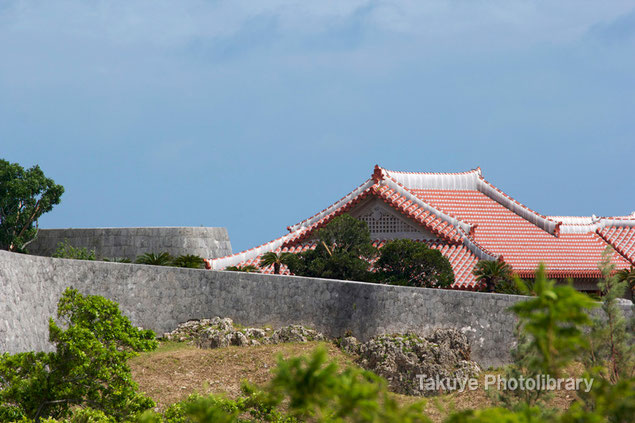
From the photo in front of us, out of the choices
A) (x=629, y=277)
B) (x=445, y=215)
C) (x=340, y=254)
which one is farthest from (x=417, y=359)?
(x=629, y=277)

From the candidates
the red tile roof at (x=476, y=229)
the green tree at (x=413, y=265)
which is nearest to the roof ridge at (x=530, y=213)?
the red tile roof at (x=476, y=229)

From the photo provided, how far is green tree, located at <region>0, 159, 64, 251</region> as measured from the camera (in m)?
46.7

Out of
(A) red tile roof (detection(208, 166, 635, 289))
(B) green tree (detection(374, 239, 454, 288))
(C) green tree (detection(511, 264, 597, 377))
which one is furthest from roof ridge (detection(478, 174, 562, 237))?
(C) green tree (detection(511, 264, 597, 377))

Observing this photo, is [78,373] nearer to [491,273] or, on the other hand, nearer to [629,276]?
[491,273]

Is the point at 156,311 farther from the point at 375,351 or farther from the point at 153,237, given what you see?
the point at 153,237

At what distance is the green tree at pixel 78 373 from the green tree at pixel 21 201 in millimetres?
29656

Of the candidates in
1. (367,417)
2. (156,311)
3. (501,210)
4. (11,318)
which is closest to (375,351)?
(156,311)

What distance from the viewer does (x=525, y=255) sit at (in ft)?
113

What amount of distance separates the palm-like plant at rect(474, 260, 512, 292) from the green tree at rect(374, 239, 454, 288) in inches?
50.8

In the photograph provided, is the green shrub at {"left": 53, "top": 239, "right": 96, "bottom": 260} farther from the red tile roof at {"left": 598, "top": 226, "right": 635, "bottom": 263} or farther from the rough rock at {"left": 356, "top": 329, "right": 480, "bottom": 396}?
the red tile roof at {"left": 598, "top": 226, "right": 635, "bottom": 263}

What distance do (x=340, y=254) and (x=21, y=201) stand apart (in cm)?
2574

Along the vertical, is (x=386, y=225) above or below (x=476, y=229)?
below

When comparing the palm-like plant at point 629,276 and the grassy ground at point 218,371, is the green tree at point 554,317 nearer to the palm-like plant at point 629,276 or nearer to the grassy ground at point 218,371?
the grassy ground at point 218,371

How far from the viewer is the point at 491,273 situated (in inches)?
1187
